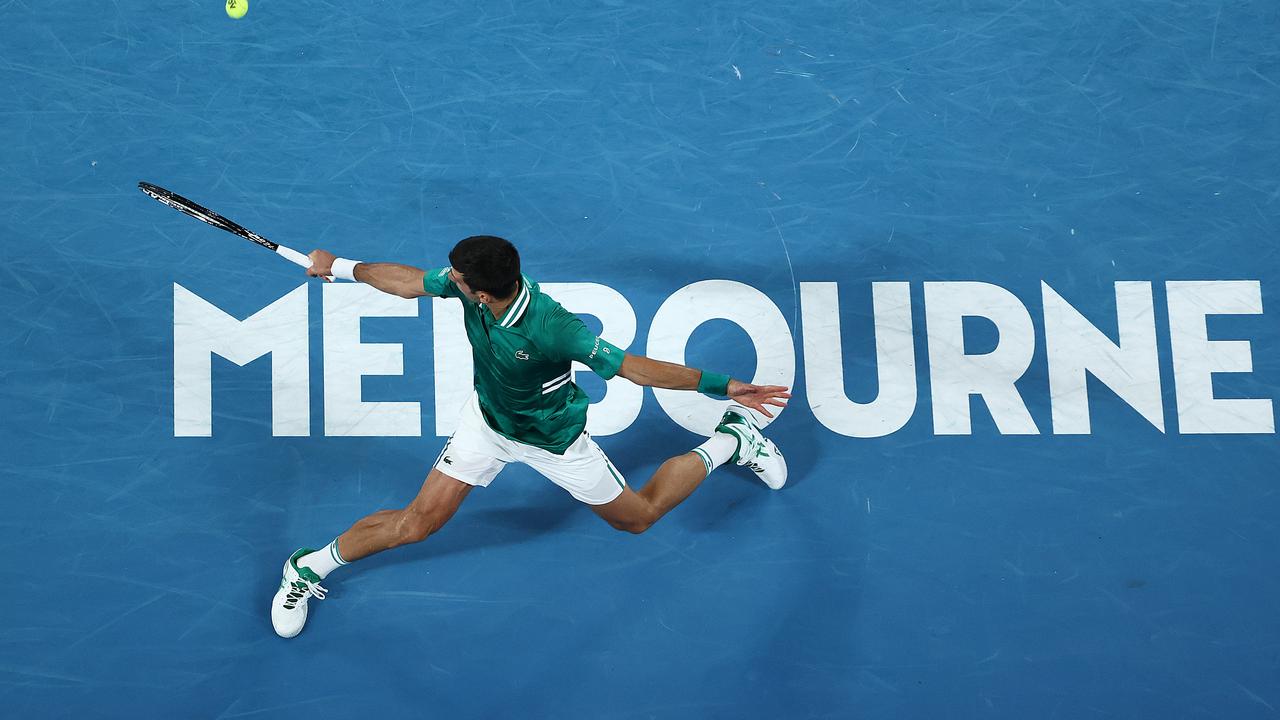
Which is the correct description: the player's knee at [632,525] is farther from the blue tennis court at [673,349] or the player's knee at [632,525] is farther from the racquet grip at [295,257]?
the racquet grip at [295,257]

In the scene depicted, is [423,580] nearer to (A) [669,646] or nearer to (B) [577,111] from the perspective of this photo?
(A) [669,646]

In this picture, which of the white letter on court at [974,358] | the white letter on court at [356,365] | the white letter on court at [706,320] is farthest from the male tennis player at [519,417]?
the white letter on court at [974,358]

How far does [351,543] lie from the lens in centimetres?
400

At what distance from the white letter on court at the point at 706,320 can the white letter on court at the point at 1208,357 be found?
1.98 m

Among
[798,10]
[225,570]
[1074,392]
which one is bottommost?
[225,570]

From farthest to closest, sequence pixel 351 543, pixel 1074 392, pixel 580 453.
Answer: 1. pixel 1074 392
2. pixel 351 543
3. pixel 580 453

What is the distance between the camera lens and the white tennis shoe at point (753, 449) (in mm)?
4309

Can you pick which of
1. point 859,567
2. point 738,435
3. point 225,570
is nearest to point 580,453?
point 738,435

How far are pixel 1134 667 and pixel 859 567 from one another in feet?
4.46

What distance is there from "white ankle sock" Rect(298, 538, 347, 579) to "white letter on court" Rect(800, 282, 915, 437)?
2370mm

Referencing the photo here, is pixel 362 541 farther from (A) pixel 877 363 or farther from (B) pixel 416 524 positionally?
(A) pixel 877 363

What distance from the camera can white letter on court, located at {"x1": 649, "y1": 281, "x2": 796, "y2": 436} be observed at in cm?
462

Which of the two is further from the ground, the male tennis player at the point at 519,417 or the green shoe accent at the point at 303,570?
the male tennis player at the point at 519,417

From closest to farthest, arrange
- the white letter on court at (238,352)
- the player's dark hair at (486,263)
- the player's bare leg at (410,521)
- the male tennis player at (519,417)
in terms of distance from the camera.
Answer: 1. the player's dark hair at (486,263)
2. the male tennis player at (519,417)
3. the player's bare leg at (410,521)
4. the white letter on court at (238,352)
